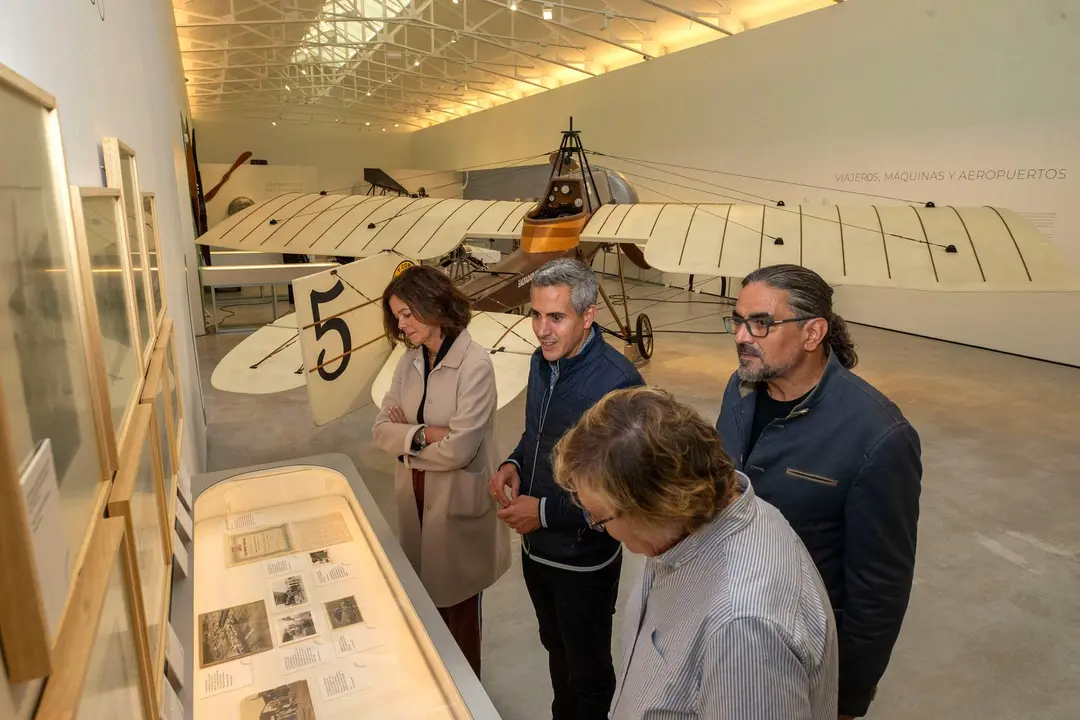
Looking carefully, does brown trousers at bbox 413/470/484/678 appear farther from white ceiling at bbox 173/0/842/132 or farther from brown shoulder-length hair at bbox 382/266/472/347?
white ceiling at bbox 173/0/842/132

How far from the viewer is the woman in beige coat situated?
1.98 meters

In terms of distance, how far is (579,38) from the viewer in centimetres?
1408

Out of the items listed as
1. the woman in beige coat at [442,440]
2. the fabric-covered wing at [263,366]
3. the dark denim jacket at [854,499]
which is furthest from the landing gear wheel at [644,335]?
the dark denim jacket at [854,499]

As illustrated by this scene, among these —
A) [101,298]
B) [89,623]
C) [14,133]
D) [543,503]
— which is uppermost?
[14,133]

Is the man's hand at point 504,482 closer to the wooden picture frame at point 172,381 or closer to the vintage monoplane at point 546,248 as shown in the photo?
the wooden picture frame at point 172,381

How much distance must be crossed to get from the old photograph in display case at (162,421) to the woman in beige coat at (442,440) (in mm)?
625

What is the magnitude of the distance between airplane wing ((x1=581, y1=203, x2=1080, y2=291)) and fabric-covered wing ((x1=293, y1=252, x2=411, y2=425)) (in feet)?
8.01

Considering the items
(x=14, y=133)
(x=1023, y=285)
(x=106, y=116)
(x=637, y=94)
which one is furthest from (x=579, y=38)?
(x=14, y=133)

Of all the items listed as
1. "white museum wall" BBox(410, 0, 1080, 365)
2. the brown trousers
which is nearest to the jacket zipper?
the brown trousers

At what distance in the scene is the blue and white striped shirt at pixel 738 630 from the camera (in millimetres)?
785

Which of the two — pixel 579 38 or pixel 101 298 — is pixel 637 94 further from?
pixel 101 298

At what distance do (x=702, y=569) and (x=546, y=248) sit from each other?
198 inches

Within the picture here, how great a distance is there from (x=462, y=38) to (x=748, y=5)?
24.3ft

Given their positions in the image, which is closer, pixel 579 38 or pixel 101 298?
pixel 101 298
